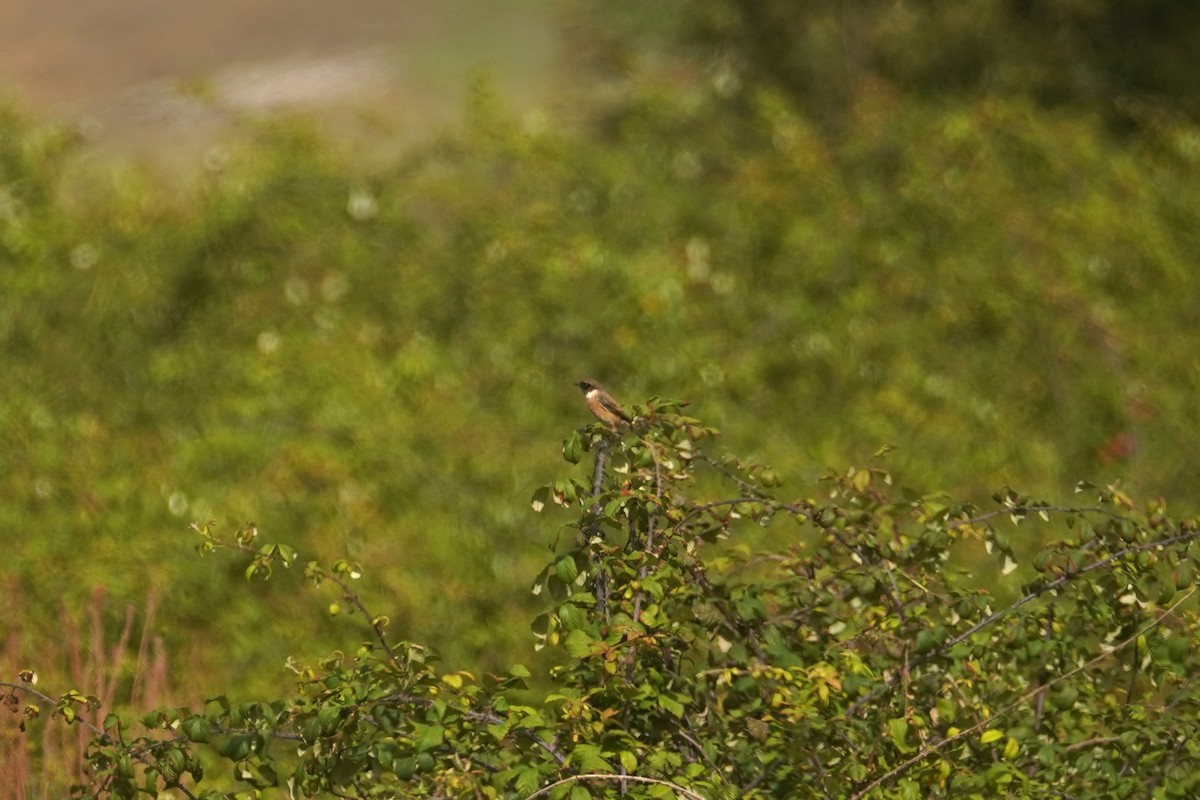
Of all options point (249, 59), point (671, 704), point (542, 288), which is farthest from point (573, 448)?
point (249, 59)

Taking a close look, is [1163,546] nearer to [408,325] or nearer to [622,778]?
[622,778]

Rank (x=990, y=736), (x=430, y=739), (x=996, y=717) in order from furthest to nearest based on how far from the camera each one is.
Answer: (x=996, y=717) → (x=990, y=736) → (x=430, y=739)

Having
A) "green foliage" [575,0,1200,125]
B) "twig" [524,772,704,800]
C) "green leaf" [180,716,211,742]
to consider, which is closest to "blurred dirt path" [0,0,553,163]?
"green foliage" [575,0,1200,125]

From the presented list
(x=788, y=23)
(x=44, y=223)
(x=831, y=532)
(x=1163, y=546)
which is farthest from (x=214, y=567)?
(x=788, y=23)

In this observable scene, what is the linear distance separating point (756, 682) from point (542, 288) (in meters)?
4.67

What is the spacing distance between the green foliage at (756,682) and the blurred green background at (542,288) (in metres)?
2.26

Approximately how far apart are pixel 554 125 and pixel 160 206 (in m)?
1.98

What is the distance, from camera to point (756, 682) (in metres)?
3.27

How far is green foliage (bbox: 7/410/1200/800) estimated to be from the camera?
3.10 metres

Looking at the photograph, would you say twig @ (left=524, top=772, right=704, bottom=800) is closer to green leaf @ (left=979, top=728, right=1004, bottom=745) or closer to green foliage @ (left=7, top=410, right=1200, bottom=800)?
green foliage @ (left=7, top=410, right=1200, bottom=800)

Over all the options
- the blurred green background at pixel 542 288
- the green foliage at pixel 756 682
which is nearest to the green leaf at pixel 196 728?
the green foliage at pixel 756 682

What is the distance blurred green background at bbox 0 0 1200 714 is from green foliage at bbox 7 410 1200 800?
7.41 ft

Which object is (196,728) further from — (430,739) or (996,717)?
(996,717)

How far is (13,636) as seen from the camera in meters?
5.29
